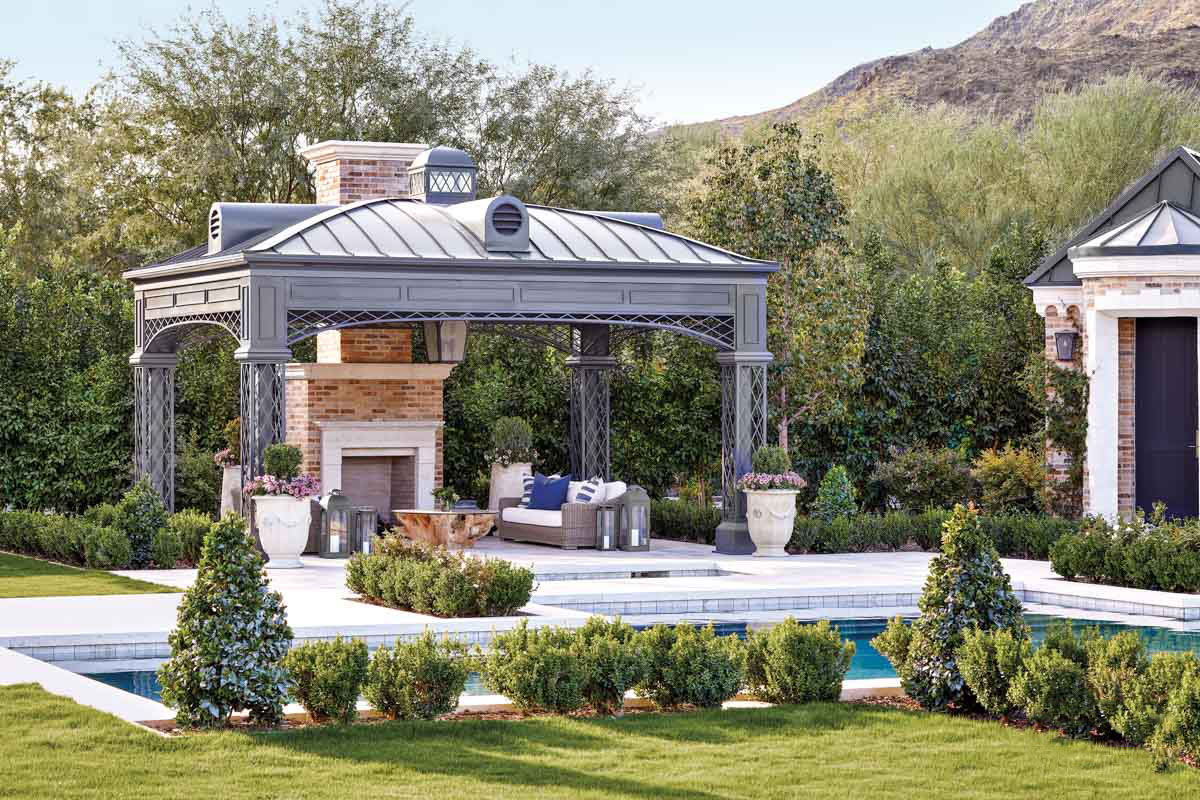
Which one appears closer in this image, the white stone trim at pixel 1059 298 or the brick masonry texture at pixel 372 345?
the white stone trim at pixel 1059 298

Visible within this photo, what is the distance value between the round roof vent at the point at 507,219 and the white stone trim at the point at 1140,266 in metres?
6.54

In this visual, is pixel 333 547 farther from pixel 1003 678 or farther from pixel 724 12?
pixel 724 12

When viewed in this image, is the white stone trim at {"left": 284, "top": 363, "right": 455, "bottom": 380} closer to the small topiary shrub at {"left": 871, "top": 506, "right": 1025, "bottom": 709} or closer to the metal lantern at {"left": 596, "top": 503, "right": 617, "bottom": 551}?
the metal lantern at {"left": 596, "top": 503, "right": 617, "bottom": 551}

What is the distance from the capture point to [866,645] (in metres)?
12.9

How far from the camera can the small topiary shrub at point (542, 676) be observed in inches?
361

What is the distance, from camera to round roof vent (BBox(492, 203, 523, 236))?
18.5 m

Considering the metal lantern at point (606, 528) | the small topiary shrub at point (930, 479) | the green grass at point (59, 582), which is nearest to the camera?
the green grass at point (59, 582)

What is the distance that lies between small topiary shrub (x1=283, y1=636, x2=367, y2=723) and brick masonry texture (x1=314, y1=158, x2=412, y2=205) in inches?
515

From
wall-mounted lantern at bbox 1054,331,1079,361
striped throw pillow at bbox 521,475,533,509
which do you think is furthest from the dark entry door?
striped throw pillow at bbox 521,475,533,509

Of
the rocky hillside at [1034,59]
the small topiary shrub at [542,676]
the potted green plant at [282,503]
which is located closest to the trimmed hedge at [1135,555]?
the potted green plant at [282,503]

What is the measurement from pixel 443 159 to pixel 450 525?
4737 mm

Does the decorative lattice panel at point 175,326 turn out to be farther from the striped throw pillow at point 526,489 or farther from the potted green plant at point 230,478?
the striped throw pillow at point 526,489

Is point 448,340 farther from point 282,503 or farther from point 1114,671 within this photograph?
point 1114,671

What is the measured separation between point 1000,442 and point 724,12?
43.4 meters
